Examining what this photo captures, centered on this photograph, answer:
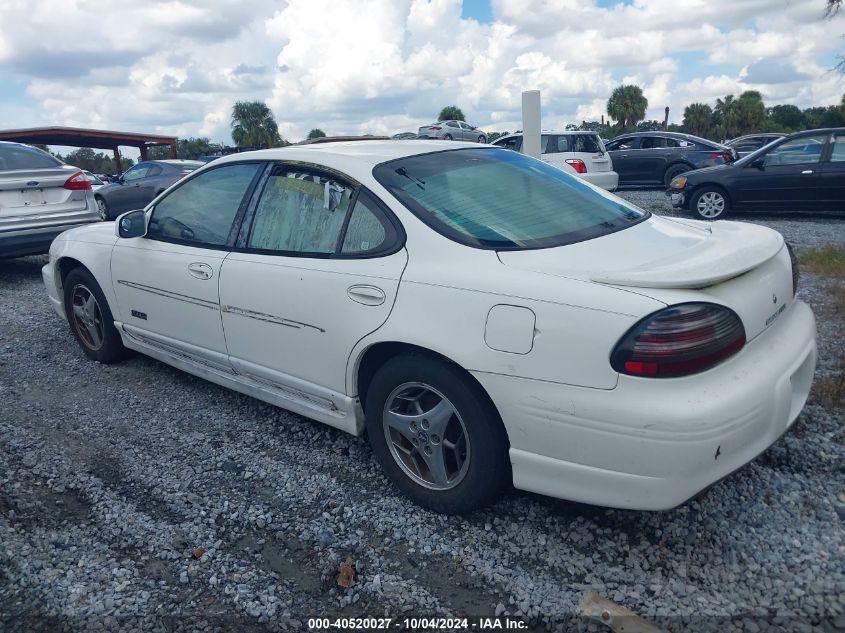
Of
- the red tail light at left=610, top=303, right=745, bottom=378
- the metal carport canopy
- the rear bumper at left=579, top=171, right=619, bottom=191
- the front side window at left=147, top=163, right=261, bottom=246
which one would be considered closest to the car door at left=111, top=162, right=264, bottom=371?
the front side window at left=147, top=163, right=261, bottom=246

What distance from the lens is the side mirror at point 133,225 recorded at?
4.17 metres

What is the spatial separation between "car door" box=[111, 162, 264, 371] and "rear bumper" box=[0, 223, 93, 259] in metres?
3.77

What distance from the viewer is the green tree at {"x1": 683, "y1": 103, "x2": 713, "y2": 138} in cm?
4901

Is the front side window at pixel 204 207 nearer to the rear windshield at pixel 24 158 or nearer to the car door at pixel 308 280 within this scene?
the car door at pixel 308 280

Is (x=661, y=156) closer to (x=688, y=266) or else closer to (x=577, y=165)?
(x=577, y=165)

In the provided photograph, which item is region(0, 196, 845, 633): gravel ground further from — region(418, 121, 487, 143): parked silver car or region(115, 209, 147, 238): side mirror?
region(418, 121, 487, 143): parked silver car

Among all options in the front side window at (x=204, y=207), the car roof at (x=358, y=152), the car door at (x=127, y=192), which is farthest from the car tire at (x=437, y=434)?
the car door at (x=127, y=192)

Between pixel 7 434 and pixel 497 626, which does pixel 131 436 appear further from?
pixel 497 626

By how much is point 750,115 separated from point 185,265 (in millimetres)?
51692

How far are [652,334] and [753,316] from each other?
0.52 metres

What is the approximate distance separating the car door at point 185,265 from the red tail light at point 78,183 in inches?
166

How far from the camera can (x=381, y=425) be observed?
2.98 meters

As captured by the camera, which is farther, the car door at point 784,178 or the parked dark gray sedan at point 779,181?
the car door at point 784,178

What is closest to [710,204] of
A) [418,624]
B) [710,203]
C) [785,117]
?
[710,203]
